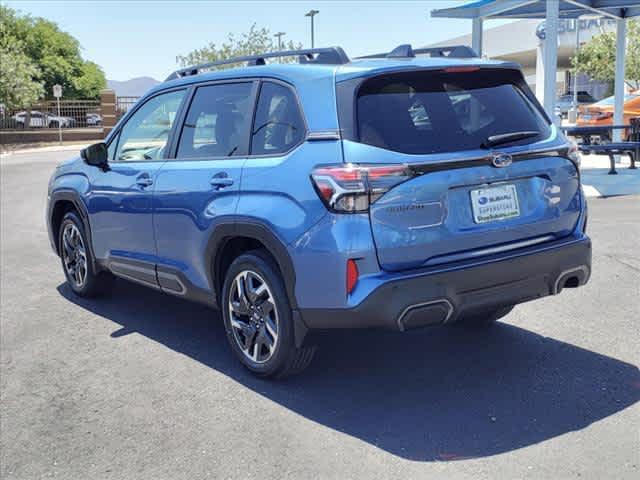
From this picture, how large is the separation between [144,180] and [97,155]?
780 millimetres

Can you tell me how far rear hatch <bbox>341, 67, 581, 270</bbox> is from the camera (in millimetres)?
3928

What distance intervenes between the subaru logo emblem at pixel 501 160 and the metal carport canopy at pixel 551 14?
1136 cm

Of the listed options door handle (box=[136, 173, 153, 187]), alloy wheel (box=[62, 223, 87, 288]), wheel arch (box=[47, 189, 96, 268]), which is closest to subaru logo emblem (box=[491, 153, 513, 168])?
door handle (box=[136, 173, 153, 187])

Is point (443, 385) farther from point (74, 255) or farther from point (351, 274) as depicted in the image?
point (74, 255)

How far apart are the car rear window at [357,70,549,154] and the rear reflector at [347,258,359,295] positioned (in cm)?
62

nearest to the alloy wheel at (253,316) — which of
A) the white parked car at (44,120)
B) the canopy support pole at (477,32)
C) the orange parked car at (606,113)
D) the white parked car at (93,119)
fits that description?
the canopy support pole at (477,32)

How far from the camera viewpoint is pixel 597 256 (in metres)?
7.78

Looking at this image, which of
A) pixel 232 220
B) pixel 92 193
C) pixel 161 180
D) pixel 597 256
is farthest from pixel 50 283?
pixel 597 256

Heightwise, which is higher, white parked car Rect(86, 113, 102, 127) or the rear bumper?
white parked car Rect(86, 113, 102, 127)

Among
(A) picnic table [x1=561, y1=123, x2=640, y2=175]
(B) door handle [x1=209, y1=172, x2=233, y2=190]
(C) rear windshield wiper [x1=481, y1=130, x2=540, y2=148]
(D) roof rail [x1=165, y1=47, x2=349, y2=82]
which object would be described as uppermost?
(D) roof rail [x1=165, y1=47, x2=349, y2=82]

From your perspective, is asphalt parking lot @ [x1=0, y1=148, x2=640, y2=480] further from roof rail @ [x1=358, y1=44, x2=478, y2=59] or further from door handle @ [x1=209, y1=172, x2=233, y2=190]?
roof rail @ [x1=358, y1=44, x2=478, y2=59]

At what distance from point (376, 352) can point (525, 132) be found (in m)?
1.75

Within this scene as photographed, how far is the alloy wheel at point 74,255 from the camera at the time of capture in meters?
→ 6.69

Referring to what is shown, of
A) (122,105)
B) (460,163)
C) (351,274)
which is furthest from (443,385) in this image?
(122,105)
